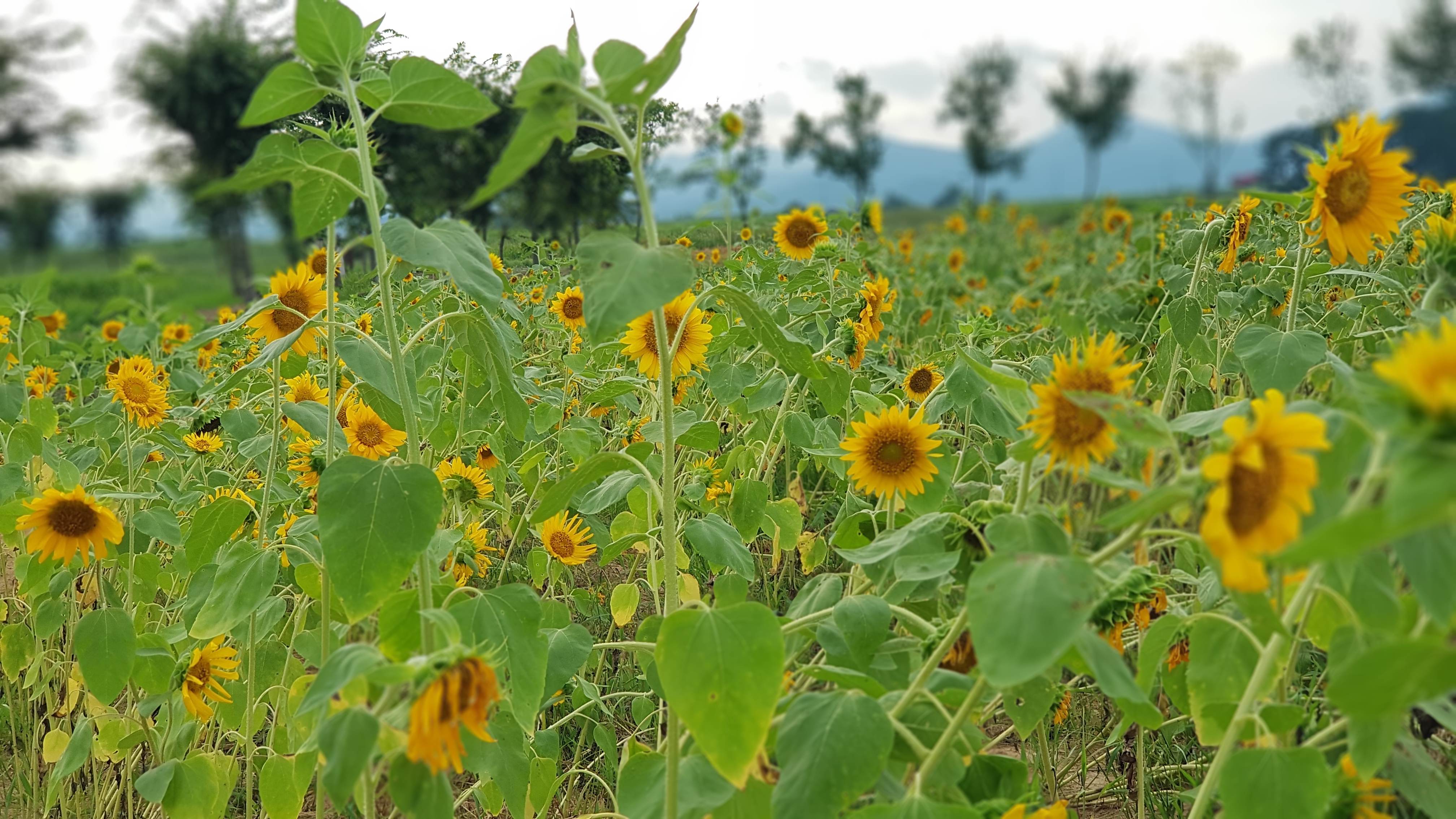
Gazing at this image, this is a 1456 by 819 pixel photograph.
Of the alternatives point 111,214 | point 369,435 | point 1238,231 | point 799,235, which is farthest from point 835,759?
point 111,214

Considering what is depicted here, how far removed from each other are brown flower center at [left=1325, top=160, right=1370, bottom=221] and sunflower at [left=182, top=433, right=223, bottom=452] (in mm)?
1906

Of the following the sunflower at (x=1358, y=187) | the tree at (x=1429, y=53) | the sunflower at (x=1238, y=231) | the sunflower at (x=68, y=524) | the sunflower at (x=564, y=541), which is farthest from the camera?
the tree at (x=1429, y=53)

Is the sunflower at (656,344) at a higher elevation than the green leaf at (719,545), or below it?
higher

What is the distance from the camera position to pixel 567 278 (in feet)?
8.49

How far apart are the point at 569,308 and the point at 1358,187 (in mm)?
1784

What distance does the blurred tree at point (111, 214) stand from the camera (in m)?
33.1

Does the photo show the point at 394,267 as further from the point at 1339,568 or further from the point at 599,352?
the point at 1339,568

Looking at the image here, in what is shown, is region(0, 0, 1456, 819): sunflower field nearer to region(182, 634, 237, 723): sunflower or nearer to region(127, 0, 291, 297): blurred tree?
region(182, 634, 237, 723): sunflower

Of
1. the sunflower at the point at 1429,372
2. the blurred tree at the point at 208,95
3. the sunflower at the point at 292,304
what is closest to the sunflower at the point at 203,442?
the sunflower at the point at 292,304

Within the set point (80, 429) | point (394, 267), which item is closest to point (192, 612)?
point (394, 267)

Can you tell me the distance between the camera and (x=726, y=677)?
2.75 ft

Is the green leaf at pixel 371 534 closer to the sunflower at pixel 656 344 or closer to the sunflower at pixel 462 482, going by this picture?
the sunflower at pixel 462 482

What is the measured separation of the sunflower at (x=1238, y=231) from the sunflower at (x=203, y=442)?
213 centimetres

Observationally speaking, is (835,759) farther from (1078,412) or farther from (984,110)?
(984,110)
